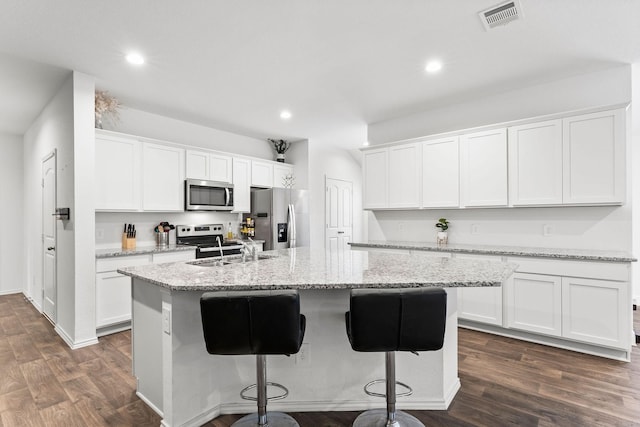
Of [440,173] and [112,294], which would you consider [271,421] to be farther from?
[440,173]

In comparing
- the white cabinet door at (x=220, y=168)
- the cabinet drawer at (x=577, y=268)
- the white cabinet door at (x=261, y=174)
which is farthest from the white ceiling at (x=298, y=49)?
the cabinet drawer at (x=577, y=268)

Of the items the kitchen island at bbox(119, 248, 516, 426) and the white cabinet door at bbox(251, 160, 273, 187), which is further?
the white cabinet door at bbox(251, 160, 273, 187)

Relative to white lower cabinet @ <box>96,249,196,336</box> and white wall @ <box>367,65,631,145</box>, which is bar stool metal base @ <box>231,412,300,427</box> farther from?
white wall @ <box>367,65,631,145</box>

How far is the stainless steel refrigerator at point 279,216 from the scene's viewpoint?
5.14m

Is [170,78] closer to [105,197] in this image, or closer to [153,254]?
[105,197]

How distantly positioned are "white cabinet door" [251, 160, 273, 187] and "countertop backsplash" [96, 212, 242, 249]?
0.82 metres

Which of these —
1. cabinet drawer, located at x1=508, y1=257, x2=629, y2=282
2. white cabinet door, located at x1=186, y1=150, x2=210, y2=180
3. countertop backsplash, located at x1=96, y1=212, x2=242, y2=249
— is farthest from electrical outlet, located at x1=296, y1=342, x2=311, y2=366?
white cabinet door, located at x1=186, y1=150, x2=210, y2=180

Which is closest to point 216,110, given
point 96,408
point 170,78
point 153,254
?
point 170,78

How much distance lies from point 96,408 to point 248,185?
3.55 meters

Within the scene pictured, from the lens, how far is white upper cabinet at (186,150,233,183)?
14.6ft

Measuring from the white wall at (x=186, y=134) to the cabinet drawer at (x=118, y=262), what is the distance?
1.71 m

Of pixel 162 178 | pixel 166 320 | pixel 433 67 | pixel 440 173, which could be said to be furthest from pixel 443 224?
pixel 162 178

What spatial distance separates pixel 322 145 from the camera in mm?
6242

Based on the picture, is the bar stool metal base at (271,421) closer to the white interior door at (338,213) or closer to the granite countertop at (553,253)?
the granite countertop at (553,253)
